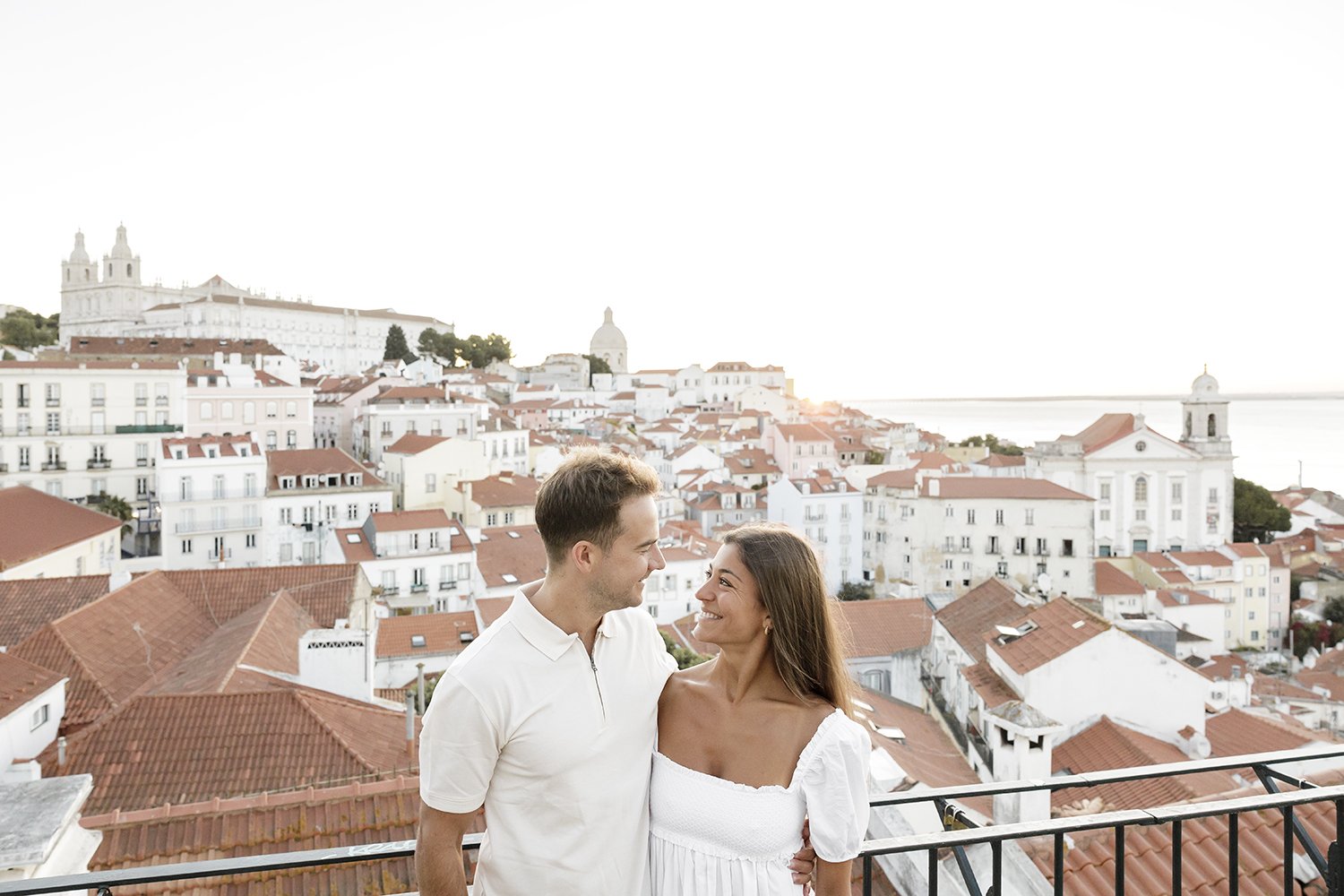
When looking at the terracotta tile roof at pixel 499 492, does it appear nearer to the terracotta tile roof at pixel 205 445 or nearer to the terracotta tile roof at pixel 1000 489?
the terracotta tile roof at pixel 205 445

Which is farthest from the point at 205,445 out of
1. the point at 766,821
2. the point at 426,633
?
the point at 766,821

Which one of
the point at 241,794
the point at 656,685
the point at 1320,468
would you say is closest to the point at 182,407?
the point at 241,794

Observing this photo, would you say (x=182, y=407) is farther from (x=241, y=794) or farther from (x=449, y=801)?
(x=449, y=801)

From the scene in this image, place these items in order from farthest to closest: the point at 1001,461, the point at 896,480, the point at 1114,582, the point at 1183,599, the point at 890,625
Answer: the point at 1001,461 < the point at 896,480 < the point at 1114,582 < the point at 1183,599 < the point at 890,625

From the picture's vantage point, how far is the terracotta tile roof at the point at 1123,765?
35.2 ft

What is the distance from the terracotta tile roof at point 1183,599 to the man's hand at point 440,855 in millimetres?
37908

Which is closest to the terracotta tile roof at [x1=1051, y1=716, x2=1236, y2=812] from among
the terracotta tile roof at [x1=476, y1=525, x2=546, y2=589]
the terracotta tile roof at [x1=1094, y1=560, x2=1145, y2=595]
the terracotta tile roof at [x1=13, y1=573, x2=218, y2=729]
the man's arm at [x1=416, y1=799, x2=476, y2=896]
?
the man's arm at [x1=416, y1=799, x2=476, y2=896]

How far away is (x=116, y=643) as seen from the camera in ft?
40.3

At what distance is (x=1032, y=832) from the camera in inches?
89.8

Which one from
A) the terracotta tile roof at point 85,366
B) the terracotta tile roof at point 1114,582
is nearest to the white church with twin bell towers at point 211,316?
the terracotta tile roof at point 85,366

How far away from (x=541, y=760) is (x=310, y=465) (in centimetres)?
3612

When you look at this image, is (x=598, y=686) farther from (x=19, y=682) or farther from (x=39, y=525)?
(x=39, y=525)

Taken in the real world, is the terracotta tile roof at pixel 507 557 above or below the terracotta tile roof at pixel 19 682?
below

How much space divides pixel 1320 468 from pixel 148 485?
387ft
